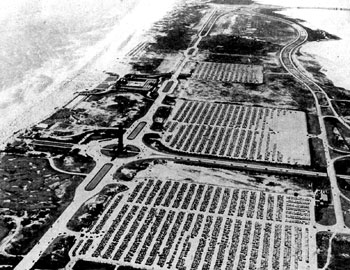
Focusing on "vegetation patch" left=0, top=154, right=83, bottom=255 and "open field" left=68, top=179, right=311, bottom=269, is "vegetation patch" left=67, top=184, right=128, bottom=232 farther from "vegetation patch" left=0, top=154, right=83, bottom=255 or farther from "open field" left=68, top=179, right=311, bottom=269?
"vegetation patch" left=0, top=154, right=83, bottom=255

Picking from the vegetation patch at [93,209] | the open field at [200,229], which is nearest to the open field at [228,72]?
the open field at [200,229]

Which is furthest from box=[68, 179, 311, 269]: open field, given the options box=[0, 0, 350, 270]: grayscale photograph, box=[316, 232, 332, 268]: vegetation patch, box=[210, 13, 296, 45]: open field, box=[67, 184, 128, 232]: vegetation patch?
box=[210, 13, 296, 45]: open field

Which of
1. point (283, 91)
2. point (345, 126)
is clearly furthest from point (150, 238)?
point (283, 91)

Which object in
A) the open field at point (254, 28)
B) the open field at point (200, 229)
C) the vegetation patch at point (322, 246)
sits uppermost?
the open field at point (254, 28)

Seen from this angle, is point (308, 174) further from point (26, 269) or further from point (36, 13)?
point (36, 13)

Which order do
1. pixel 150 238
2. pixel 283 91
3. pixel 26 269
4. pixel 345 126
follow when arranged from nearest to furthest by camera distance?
pixel 26 269 → pixel 150 238 → pixel 345 126 → pixel 283 91

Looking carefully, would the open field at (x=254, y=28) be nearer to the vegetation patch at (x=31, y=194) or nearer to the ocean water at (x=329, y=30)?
the ocean water at (x=329, y=30)
